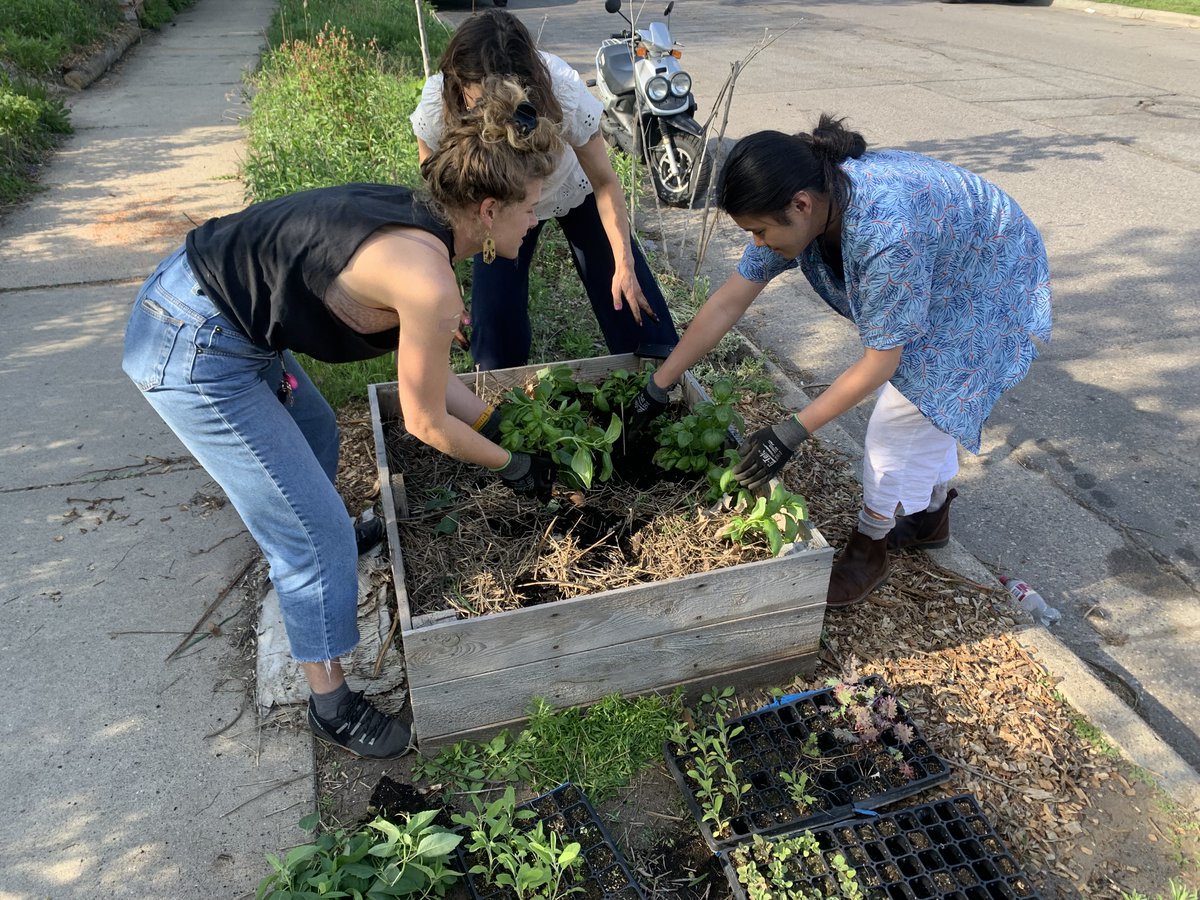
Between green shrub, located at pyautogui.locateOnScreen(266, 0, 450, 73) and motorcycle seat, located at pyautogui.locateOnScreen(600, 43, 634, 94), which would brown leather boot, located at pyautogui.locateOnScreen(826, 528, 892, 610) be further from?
green shrub, located at pyautogui.locateOnScreen(266, 0, 450, 73)

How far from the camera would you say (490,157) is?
1821mm

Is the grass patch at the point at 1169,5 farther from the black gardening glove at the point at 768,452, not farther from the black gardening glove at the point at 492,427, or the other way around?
the black gardening glove at the point at 492,427

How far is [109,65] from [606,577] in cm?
1133

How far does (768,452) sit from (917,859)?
1100mm

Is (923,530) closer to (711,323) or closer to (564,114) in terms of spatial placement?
(711,323)

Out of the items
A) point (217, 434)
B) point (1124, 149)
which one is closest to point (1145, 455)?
point (217, 434)

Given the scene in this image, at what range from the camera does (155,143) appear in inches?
301

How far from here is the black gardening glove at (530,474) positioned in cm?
255

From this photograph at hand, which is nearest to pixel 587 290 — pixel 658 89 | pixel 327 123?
pixel 658 89

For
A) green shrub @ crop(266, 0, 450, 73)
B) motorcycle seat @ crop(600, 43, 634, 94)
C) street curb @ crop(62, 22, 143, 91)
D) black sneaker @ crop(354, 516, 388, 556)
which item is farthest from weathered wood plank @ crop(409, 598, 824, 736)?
street curb @ crop(62, 22, 143, 91)

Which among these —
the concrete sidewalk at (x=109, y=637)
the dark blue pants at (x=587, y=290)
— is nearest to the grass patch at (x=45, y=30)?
the concrete sidewalk at (x=109, y=637)

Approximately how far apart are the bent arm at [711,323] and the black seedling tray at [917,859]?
1.45 meters

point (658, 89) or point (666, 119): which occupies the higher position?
point (658, 89)

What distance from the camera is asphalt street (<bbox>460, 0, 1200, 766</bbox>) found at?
120 inches
